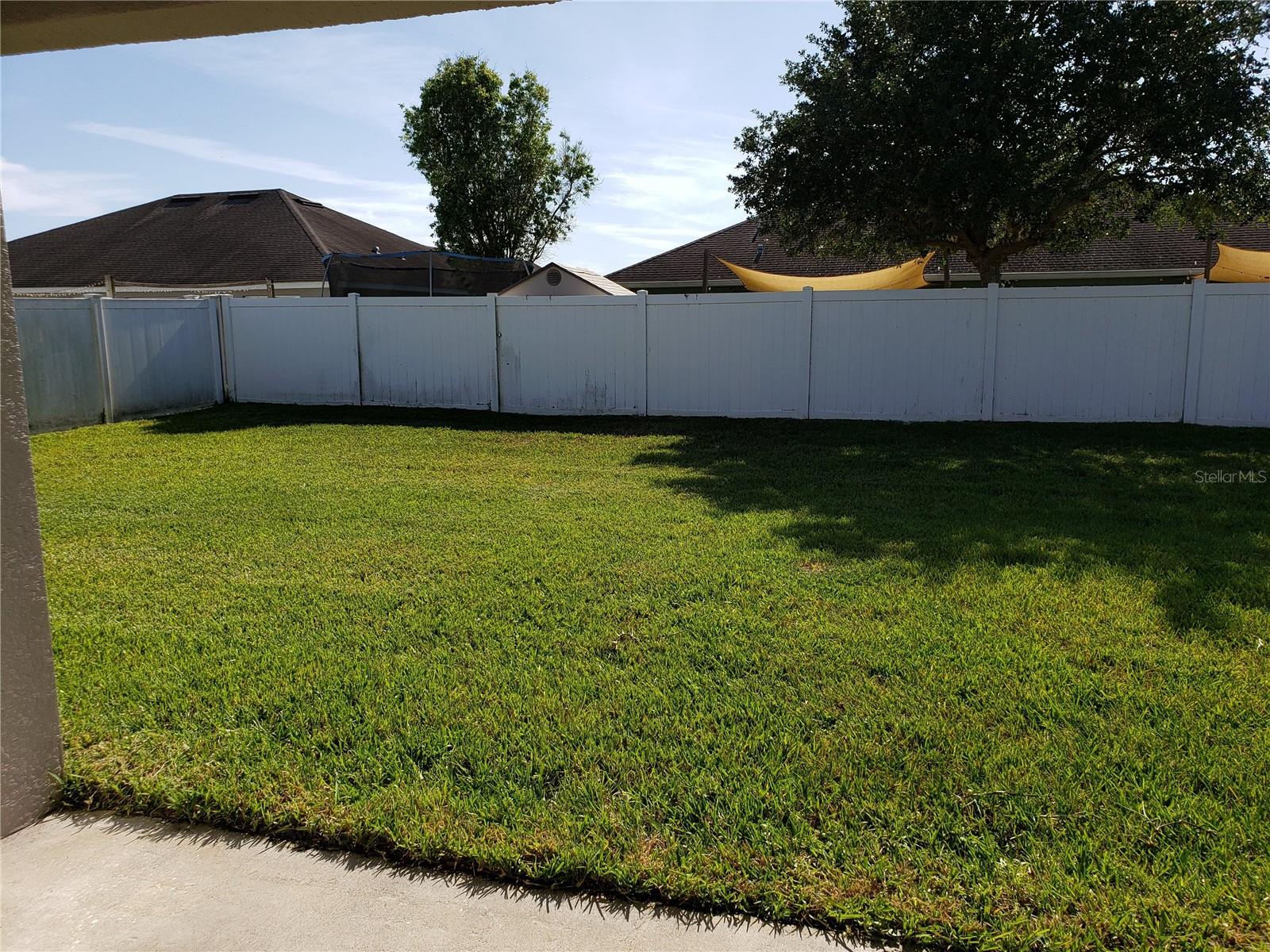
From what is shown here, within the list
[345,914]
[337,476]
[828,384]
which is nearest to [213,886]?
[345,914]

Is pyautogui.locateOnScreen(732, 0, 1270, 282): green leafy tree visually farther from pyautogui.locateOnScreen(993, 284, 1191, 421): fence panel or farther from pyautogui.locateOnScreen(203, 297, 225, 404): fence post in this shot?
pyautogui.locateOnScreen(203, 297, 225, 404): fence post

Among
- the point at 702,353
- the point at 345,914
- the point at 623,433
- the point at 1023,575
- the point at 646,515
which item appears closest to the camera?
the point at 345,914

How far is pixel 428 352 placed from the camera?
13328 millimetres

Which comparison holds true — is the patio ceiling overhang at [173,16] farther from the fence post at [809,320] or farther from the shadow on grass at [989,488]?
the fence post at [809,320]

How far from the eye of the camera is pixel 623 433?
1114cm

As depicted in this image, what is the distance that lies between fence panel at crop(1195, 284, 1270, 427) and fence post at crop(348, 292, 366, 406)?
12073 millimetres

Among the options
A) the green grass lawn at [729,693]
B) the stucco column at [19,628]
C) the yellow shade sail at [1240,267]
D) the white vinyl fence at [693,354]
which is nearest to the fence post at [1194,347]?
the white vinyl fence at [693,354]

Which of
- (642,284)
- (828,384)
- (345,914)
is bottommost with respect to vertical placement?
(345,914)

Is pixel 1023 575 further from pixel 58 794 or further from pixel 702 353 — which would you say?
pixel 702 353

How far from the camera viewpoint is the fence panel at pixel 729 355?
460 inches

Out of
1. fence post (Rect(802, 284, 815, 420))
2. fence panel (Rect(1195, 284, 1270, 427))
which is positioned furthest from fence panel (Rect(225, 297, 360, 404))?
fence panel (Rect(1195, 284, 1270, 427))

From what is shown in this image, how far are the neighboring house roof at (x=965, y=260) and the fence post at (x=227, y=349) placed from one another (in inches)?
369

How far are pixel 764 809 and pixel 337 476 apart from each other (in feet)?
21.5

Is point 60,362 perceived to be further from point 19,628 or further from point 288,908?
point 288,908
